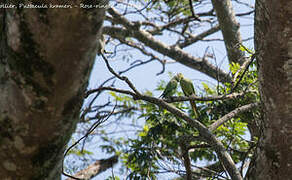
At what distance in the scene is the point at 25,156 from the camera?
887mm

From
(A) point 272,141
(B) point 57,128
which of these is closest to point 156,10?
(A) point 272,141

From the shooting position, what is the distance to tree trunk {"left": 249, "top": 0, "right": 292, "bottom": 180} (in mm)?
1234

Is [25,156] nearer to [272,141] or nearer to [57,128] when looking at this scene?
[57,128]

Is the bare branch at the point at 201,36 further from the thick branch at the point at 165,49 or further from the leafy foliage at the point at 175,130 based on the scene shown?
the leafy foliage at the point at 175,130

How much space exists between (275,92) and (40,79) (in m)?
Result: 0.85

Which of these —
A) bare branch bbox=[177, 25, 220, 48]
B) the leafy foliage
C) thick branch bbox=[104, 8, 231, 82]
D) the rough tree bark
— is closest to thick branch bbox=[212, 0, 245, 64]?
thick branch bbox=[104, 8, 231, 82]

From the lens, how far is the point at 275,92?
126cm

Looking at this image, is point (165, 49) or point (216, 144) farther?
point (165, 49)

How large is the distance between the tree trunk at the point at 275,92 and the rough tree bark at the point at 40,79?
0.73 m

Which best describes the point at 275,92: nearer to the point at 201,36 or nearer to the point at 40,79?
the point at 40,79

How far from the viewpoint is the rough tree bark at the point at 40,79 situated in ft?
2.58

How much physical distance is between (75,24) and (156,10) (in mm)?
4195

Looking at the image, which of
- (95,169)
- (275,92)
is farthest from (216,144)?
(95,169)

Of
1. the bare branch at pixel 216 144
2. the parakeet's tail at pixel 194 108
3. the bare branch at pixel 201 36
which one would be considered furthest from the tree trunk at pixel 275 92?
the bare branch at pixel 201 36
